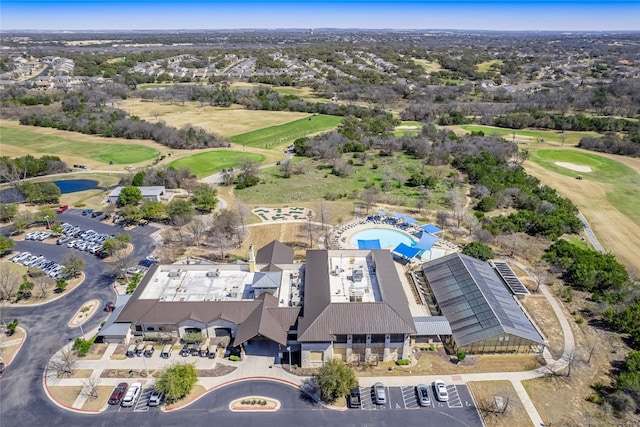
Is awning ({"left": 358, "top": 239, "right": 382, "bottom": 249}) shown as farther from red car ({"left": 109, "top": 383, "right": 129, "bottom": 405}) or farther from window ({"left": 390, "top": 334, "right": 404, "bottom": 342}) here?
red car ({"left": 109, "top": 383, "right": 129, "bottom": 405})

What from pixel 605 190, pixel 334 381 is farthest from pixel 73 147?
pixel 605 190

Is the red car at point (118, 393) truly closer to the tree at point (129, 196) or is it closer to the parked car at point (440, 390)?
the parked car at point (440, 390)

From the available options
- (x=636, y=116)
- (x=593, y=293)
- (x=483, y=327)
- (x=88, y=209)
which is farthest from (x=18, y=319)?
(x=636, y=116)

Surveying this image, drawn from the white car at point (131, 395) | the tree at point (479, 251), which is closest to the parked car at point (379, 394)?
the white car at point (131, 395)

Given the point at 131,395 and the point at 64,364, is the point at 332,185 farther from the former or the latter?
the point at 131,395

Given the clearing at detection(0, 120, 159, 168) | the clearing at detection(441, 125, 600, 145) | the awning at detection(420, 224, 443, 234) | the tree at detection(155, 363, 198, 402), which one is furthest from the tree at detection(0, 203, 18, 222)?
the clearing at detection(441, 125, 600, 145)
